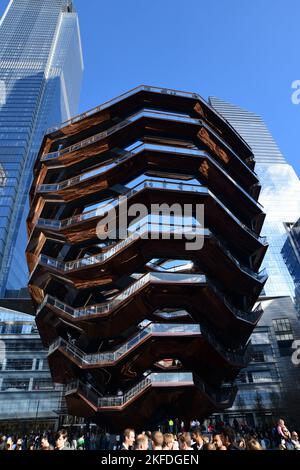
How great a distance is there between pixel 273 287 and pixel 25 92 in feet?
352

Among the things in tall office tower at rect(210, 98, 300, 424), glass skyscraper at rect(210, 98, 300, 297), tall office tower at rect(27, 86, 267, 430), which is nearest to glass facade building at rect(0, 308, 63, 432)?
tall office tower at rect(27, 86, 267, 430)

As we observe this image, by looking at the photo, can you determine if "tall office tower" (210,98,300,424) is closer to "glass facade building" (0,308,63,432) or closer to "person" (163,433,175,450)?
"glass facade building" (0,308,63,432)

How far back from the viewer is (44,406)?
45.3m

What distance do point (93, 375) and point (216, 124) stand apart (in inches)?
1184

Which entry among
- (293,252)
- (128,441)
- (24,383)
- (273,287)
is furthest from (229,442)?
(293,252)

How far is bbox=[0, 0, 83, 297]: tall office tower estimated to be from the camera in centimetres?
9044

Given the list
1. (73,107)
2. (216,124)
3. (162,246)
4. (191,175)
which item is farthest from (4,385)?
(73,107)

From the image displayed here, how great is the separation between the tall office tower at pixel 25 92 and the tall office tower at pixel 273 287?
63122mm

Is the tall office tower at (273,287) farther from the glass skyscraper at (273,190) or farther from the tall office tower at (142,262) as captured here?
the tall office tower at (142,262)

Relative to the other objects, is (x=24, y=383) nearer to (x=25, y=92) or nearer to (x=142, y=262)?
(x=142, y=262)

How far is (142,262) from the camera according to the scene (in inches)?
1123

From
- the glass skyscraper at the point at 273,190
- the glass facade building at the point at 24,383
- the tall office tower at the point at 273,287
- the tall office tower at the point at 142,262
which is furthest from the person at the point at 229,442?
the glass skyscraper at the point at 273,190

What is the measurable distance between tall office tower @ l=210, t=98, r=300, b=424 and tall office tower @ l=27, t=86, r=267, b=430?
1691 centimetres

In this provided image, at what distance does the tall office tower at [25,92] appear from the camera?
3561 inches
